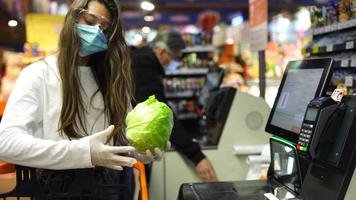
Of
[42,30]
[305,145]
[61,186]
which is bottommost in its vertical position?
[61,186]

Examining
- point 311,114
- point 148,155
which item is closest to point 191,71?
point 148,155

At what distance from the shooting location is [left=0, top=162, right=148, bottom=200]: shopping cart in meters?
1.36

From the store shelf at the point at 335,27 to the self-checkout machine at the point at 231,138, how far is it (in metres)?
0.71

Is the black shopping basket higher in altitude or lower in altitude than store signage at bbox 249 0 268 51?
lower

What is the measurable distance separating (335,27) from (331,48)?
11 cm

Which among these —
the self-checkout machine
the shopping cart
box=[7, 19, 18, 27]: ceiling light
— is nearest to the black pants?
the shopping cart

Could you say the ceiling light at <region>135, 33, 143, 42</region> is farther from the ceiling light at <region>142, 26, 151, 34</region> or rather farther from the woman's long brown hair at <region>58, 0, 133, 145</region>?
the woman's long brown hair at <region>58, 0, 133, 145</region>

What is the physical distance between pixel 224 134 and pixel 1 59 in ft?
11.3

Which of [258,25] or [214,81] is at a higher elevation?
[258,25]

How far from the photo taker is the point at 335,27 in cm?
208

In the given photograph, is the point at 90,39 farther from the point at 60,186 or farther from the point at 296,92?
the point at 296,92

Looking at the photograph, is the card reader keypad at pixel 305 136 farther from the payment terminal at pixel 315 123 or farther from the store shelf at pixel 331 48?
the store shelf at pixel 331 48

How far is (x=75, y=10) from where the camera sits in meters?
1.62

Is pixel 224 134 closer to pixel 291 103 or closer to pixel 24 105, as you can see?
pixel 291 103
